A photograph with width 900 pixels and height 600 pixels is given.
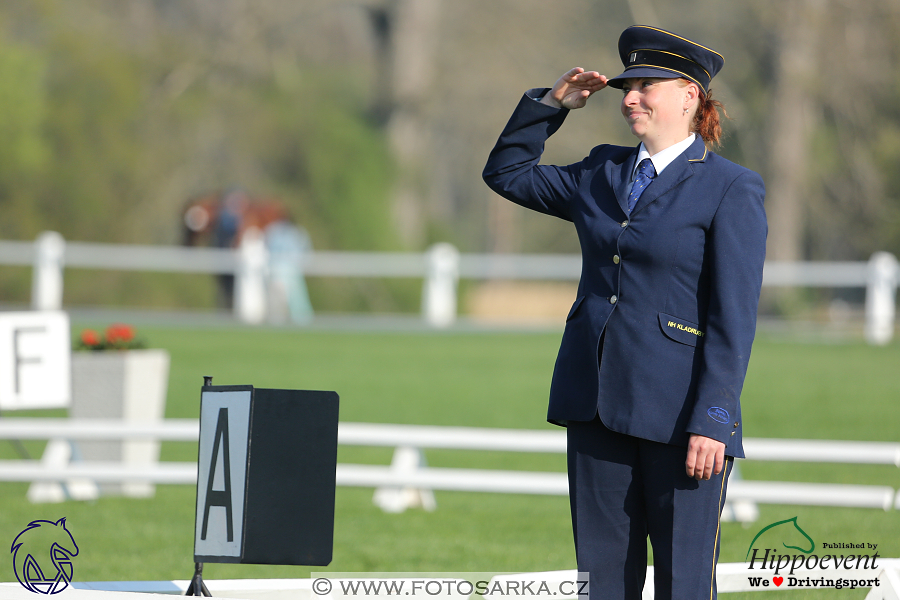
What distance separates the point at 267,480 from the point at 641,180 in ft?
4.85

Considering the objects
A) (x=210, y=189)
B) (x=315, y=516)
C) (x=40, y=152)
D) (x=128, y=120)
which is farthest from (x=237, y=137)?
(x=315, y=516)

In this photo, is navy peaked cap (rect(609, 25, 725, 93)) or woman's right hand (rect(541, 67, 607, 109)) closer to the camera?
navy peaked cap (rect(609, 25, 725, 93))

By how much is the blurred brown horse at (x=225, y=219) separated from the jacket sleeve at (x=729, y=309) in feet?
53.0

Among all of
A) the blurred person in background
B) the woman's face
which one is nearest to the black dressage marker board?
the woman's face

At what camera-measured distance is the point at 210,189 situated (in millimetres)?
24156

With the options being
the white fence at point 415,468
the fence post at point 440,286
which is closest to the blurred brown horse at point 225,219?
the fence post at point 440,286

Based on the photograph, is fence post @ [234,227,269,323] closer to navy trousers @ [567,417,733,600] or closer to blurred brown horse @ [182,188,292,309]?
blurred brown horse @ [182,188,292,309]

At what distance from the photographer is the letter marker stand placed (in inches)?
139

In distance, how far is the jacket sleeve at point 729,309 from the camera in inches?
115

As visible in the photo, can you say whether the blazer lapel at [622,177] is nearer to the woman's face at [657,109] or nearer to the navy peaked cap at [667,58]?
the woman's face at [657,109]

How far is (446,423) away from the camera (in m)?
9.72

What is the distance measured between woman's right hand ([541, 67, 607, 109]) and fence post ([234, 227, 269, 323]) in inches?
534

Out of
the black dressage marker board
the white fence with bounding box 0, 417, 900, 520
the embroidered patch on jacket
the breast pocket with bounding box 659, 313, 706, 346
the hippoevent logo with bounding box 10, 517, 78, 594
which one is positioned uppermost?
the breast pocket with bounding box 659, 313, 706, 346

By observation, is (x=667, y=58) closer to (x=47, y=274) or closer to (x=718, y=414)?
(x=718, y=414)
